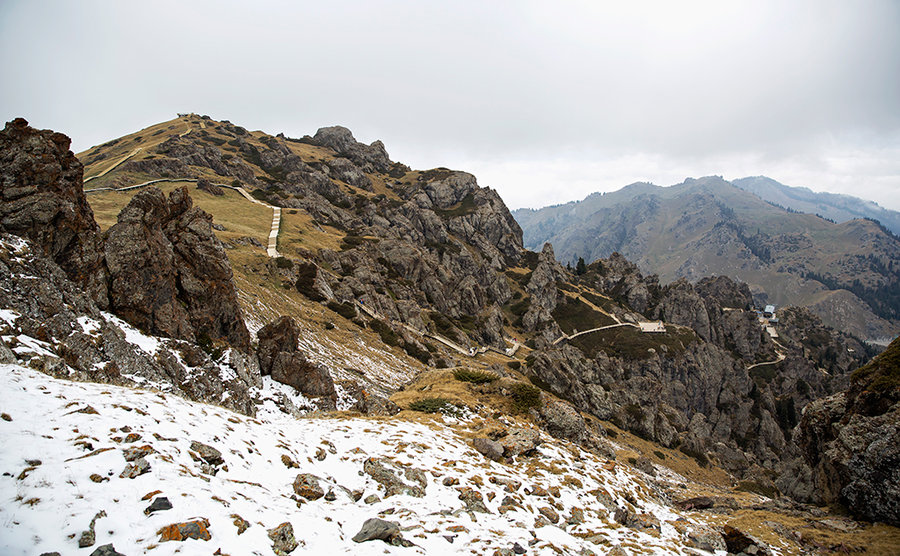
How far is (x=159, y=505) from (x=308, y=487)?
3.75 meters

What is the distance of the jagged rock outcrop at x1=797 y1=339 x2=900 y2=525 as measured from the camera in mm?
13655

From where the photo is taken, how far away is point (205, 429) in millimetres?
→ 9203

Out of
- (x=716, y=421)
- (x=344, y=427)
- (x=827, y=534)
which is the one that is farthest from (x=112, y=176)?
(x=716, y=421)

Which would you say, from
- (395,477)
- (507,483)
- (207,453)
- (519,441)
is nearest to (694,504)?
(519,441)

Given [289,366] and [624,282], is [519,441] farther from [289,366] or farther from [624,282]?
[624,282]

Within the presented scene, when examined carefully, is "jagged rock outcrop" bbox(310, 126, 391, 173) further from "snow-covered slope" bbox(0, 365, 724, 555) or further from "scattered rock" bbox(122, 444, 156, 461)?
"scattered rock" bbox(122, 444, 156, 461)

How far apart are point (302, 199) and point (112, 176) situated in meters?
33.0

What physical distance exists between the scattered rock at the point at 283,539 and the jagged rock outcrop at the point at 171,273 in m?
13.4

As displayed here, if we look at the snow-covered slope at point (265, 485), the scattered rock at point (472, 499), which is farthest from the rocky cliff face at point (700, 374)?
the scattered rock at point (472, 499)

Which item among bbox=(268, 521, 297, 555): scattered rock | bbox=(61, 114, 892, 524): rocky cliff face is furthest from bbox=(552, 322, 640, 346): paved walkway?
bbox=(268, 521, 297, 555): scattered rock

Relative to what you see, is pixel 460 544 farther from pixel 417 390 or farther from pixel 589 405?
pixel 589 405

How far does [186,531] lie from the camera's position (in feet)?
18.4

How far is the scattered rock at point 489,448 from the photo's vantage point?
1420cm

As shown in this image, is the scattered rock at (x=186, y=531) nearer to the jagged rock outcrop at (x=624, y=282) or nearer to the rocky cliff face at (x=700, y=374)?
the rocky cliff face at (x=700, y=374)
